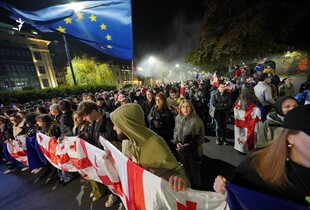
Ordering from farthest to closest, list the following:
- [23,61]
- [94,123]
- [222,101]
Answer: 1. [23,61]
2. [222,101]
3. [94,123]

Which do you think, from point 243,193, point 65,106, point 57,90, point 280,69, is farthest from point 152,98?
point 280,69

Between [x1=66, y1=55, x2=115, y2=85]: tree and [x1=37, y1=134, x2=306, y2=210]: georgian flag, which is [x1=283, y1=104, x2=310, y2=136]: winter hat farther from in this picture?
[x1=66, y1=55, x2=115, y2=85]: tree

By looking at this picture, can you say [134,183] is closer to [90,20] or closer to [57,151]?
[57,151]

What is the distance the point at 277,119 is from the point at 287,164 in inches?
64.3

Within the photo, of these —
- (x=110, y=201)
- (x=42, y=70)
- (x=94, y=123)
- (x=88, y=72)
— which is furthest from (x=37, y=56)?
(x=110, y=201)

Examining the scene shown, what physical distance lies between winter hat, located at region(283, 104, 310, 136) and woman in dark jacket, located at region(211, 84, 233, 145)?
156 inches

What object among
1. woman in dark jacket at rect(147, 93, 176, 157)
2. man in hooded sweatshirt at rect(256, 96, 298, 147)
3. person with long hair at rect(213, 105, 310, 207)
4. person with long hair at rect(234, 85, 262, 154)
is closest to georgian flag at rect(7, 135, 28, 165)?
woman in dark jacket at rect(147, 93, 176, 157)

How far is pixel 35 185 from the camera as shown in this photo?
14.1 feet

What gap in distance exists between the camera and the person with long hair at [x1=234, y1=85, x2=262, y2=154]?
156 inches

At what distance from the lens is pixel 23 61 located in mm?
43125

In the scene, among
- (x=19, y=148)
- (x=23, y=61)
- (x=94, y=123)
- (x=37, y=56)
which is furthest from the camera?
(x=37, y=56)

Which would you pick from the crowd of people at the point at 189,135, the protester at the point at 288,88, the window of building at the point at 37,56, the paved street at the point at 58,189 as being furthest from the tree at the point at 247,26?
the window of building at the point at 37,56

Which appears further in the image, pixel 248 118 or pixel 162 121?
pixel 248 118

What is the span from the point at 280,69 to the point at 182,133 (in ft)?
117
